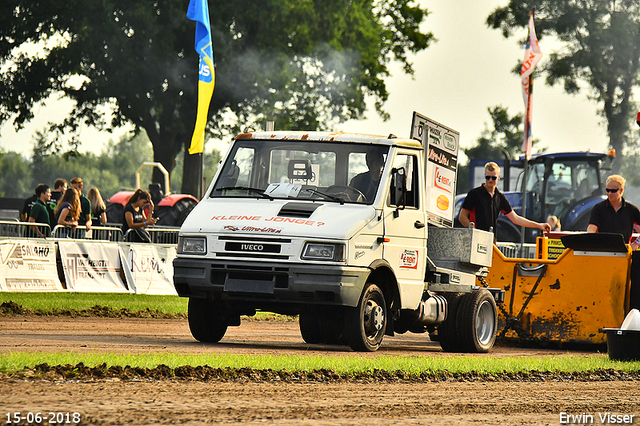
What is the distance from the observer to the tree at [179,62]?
3803cm

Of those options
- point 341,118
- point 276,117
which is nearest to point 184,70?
point 276,117

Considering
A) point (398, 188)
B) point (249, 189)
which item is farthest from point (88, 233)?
point (398, 188)

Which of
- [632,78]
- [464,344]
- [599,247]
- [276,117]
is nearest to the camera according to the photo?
[464,344]

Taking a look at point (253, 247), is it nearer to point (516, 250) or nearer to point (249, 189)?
point (249, 189)

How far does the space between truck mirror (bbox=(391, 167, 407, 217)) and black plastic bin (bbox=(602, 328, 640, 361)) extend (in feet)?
8.39

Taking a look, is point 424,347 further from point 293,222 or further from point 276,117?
point 276,117

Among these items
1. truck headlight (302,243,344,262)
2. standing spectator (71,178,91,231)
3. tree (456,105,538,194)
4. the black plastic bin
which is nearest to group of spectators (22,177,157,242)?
standing spectator (71,178,91,231)

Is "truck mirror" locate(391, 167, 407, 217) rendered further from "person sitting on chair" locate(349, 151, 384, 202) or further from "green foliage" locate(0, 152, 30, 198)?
"green foliage" locate(0, 152, 30, 198)

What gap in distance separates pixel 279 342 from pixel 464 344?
2.26m

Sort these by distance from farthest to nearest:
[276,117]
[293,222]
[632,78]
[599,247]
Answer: [632,78] < [276,117] < [599,247] < [293,222]

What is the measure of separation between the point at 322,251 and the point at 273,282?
1.96 feet

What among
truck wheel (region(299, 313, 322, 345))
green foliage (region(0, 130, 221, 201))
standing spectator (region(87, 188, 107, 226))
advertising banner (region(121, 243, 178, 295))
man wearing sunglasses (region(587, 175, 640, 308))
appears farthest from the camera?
green foliage (region(0, 130, 221, 201))

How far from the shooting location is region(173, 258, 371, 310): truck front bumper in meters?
10.1

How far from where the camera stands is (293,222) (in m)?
10.2
